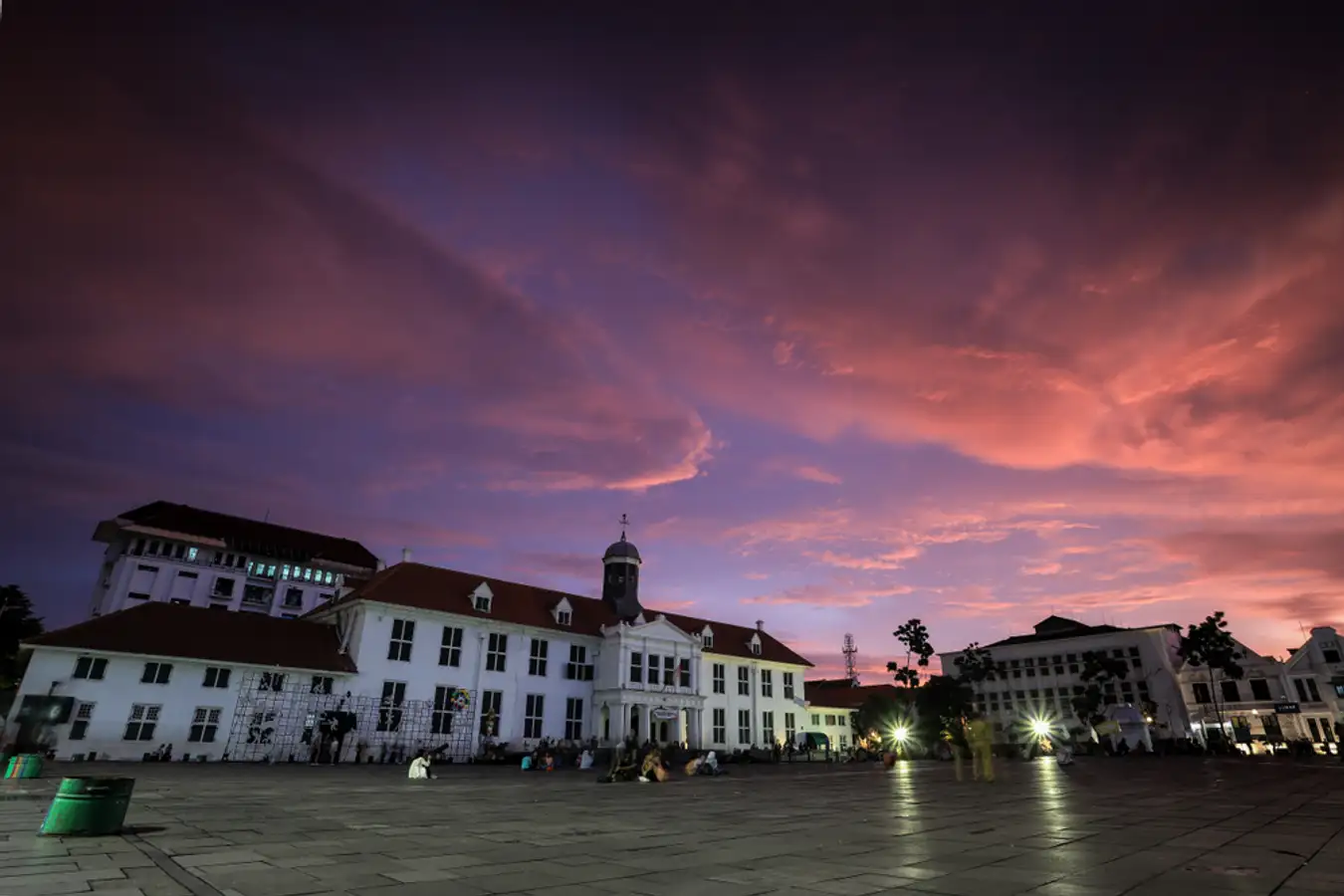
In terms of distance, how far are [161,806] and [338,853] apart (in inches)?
318

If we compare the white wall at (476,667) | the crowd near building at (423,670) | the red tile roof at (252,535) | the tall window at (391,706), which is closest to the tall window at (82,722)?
the crowd near building at (423,670)

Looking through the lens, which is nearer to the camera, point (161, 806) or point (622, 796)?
point (161, 806)

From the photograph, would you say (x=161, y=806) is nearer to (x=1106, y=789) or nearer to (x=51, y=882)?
(x=51, y=882)

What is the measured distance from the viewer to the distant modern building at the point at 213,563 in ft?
228

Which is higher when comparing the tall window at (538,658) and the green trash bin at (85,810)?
the tall window at (538,658)

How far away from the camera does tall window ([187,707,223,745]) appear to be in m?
33.9

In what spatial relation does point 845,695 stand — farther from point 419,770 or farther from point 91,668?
point 91,668

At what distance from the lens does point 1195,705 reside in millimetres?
79062

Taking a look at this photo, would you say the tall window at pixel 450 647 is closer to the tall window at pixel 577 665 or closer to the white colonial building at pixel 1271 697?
the tall window at pixel 577 665

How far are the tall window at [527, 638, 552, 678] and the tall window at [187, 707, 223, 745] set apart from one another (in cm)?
1860

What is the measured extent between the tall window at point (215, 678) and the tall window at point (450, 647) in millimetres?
11761

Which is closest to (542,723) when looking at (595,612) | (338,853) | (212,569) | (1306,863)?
(595,612)

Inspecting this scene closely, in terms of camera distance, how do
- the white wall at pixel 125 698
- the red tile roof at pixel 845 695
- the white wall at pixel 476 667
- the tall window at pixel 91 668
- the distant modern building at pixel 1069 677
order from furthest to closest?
the red tile roof at pixel 845 695 < the distant modern building at pixel 1069 677 < the white wall at pixel 476 667 < the tall window at pixel 91 668 < the white wall at pixel 125 698

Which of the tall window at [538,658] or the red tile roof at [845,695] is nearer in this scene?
the tall window at [538,658]
